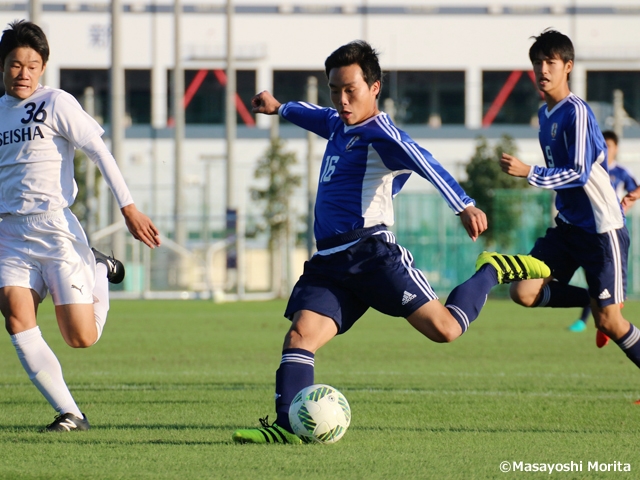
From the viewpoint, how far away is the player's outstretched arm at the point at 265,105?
6453 mm

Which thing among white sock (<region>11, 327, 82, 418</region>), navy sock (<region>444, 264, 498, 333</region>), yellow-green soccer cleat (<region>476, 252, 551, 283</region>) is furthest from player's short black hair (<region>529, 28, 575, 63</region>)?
white sock (<region>11, 327, 82, 418</region>)

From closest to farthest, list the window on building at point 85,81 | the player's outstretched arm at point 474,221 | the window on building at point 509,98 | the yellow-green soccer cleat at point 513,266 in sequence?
the player's outstretched arm at point 474,221 → the yellow-green soccer cleat at point 513,266 → the window on building at point 509,98 → the window on building at point 85,81

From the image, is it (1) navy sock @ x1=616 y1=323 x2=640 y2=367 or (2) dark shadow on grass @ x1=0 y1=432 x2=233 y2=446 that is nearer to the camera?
(2) dark shadow on grass @ x1=0 y1=432 x2=233 y2=446

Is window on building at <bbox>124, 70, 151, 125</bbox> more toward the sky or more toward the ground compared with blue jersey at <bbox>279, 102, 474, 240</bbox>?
more toward the sky

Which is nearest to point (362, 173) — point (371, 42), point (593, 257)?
point (593, 257)

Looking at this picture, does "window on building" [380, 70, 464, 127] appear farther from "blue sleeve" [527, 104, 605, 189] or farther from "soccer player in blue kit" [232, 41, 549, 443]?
"soccer player in blue kit" [232, 41, 549, 443]

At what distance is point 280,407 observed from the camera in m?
5.46

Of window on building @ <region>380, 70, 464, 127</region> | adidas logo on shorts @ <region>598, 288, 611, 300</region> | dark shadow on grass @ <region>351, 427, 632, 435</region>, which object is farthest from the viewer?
window on building @ <region>380, 70, 464, 127</region>

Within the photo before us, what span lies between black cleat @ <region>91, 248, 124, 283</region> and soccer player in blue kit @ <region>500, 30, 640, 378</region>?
263 cm

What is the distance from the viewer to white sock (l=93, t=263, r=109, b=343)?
5992 millimetres

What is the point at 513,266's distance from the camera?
6.46 m

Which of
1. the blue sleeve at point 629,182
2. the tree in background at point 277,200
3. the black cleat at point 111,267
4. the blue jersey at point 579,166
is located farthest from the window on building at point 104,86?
the black cleat at point 111,267

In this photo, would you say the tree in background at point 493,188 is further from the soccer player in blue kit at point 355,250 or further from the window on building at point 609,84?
the soccer player in blue kit at point 355,250

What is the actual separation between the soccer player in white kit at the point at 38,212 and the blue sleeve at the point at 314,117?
1142 millimetres
